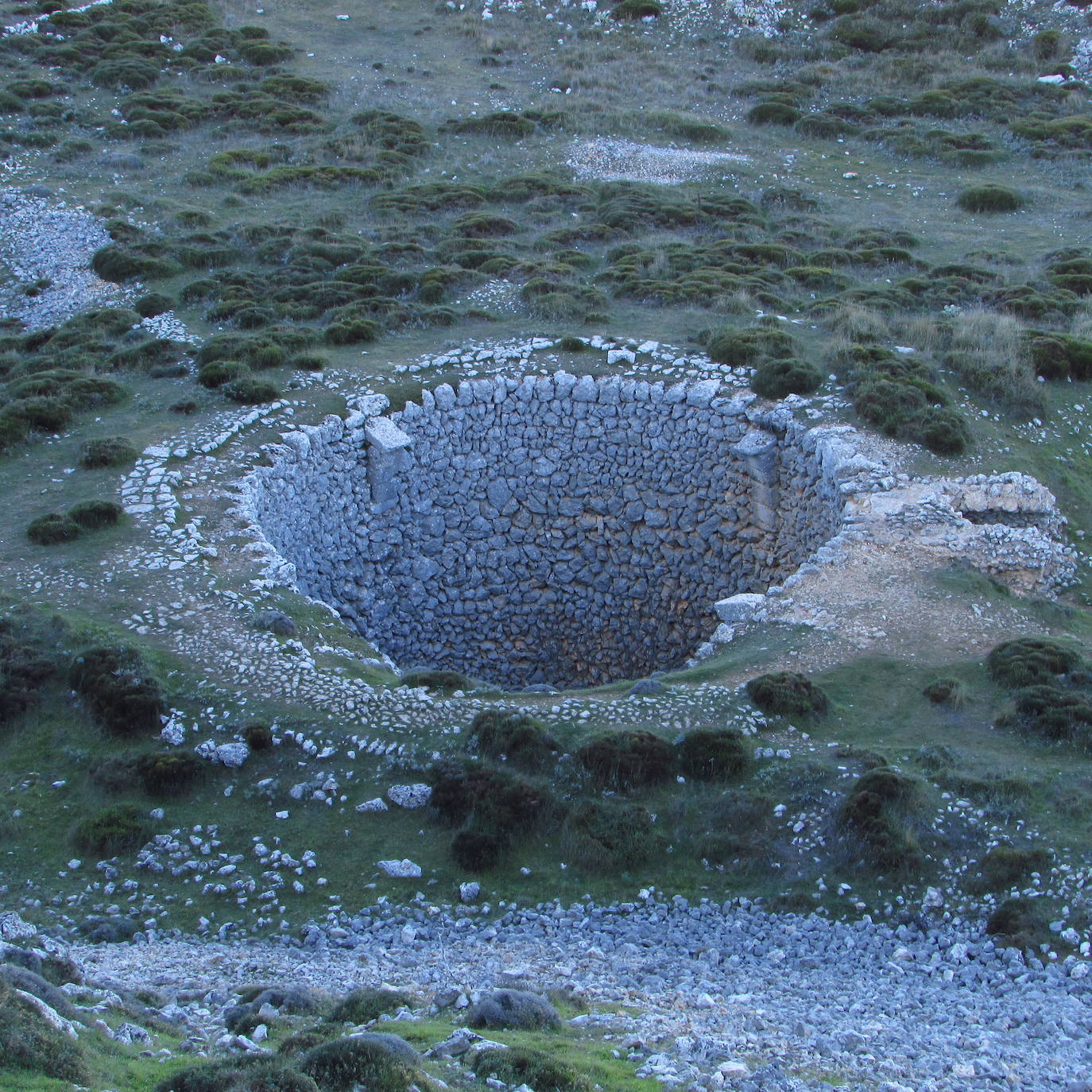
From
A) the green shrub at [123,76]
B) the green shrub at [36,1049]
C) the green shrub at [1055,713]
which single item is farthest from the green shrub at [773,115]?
the green shrub at [36,1049]

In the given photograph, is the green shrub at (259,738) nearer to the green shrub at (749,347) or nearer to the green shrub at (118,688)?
the green shrub at (118,688)

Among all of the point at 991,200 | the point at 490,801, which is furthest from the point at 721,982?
the point at 991,200

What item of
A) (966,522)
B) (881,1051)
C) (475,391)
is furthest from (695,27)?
(881,1051)

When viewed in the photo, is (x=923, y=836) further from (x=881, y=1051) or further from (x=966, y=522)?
(x=966, y=522)

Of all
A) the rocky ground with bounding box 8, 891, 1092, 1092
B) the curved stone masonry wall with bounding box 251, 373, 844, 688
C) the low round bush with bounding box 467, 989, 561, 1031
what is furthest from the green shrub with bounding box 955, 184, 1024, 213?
the low round bush with bounding box 467, 989, 561, 1031

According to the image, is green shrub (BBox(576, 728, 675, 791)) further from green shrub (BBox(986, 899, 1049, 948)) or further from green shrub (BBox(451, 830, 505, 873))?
green shrub (BBox(986, 899, 1049, 948))

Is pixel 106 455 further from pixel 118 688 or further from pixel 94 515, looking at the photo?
pixel 118 688
